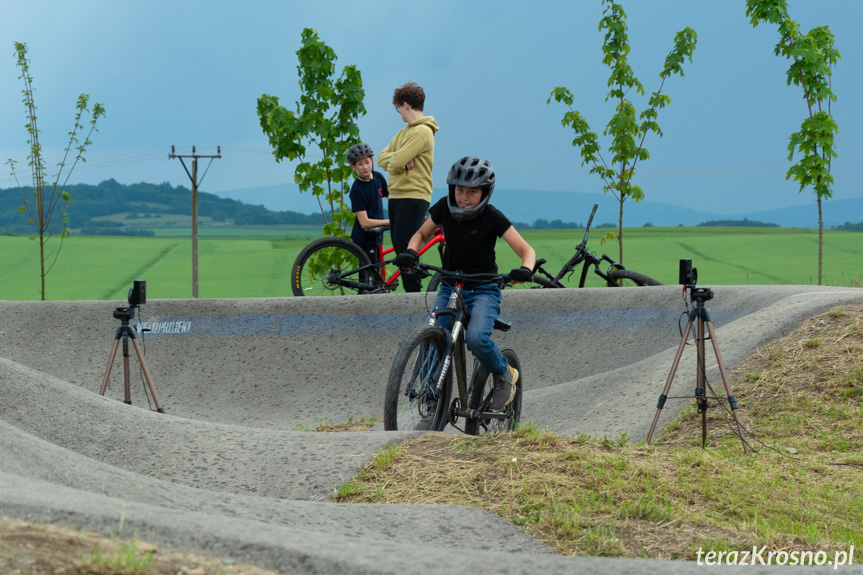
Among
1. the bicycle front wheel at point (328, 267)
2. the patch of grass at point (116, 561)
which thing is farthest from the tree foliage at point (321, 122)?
the patch of grass at point (116, 561)

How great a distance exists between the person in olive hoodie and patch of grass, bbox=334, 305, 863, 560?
4437 millimetres

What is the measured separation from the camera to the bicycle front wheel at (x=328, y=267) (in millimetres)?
11156

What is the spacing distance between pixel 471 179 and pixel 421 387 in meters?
1.46

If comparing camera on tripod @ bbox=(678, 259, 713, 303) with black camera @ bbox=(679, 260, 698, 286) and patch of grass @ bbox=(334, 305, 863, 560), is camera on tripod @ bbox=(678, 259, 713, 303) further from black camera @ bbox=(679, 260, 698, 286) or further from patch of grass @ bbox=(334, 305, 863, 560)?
patch of grass @ bbox=(334, 305, 863, 560)

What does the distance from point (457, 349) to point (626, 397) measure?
8.98 feet

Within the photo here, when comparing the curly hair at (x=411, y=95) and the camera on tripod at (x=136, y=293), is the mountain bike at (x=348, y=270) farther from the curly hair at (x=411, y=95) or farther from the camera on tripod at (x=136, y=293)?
the camera on tripod at (x=136, y=293)

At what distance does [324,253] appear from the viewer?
11.7 meters

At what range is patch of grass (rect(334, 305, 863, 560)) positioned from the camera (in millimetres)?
4109

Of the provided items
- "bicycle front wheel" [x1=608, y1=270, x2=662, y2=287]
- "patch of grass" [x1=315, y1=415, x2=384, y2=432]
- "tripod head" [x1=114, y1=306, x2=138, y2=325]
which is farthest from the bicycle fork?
"bicycle front wheel" [x1=608, y1=270, x2=662, y2=287]

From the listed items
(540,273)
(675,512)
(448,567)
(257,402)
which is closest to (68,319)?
(257,402)

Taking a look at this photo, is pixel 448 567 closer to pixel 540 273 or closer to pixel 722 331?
pixel 722 331

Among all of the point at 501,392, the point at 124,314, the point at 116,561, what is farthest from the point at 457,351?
the point at 116,561

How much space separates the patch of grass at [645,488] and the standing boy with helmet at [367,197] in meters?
5.30

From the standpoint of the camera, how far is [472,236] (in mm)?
6059
